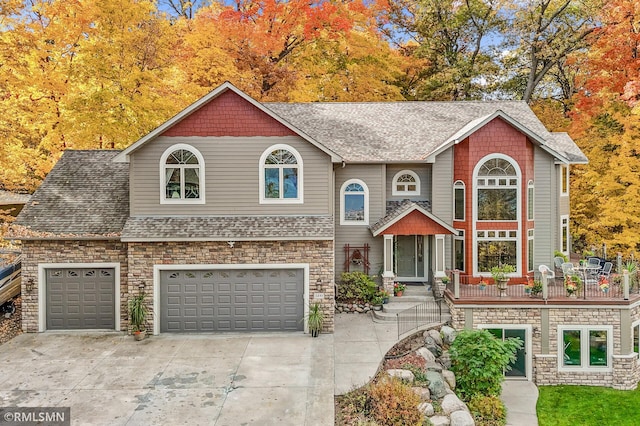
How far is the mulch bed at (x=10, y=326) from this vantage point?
1335 centimetres

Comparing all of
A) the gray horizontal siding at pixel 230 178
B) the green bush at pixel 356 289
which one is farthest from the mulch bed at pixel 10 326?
the green bush at pixel 356 289

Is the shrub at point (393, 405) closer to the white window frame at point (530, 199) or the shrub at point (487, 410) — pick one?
the shrub at point (487, 410)

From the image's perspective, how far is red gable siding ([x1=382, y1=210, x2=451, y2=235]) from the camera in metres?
15.8

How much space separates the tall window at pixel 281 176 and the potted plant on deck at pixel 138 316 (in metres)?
4.91

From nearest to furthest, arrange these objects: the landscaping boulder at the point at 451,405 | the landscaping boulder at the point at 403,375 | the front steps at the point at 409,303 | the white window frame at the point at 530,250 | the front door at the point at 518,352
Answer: the landscaping boulder at the point at 451,405, the landscaping boulder at the point at 403,375, the front door at the point at 518,352, the front steps at the point at 409,303, the white window frame at the point at 530,250

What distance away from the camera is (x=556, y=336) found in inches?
549

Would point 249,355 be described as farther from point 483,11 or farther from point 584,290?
point 483,11

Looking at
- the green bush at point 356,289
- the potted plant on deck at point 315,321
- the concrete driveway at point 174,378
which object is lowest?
the concrete driveway at point 174,378

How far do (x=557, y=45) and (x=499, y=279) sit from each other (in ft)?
63.6

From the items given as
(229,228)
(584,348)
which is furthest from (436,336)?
(229,228)

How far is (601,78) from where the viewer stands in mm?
22094

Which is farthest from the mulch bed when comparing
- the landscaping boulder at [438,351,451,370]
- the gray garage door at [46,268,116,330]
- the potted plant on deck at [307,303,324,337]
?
the landscaping boulder at [438,351,451,370]

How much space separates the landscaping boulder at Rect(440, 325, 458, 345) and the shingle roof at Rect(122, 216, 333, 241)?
490 cm

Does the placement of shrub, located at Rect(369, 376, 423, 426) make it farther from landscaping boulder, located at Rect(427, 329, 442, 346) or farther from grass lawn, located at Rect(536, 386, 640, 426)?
grass lawn, located at Rect(536, 386, 640, 426)
